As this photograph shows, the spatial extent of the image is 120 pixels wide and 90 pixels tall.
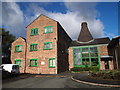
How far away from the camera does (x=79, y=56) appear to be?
70.7 feet

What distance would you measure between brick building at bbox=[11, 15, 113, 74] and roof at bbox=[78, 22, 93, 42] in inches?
189

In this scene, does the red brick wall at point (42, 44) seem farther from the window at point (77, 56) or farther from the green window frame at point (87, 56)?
the green window frame at point (87, 56)

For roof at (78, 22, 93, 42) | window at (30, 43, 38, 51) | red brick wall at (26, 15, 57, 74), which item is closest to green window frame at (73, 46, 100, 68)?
roof at (78, 22, 93, 42)

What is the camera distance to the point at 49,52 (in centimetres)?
1861

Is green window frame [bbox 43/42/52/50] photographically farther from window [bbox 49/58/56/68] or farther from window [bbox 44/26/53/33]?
window [bbox 44/26/53/33]

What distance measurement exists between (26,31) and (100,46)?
16.7 meters

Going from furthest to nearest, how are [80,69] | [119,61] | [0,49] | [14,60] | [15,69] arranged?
[0,49]
[14,60]
[80,69]
[15,69]
[119,61]

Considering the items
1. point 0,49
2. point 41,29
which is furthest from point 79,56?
point 0,49

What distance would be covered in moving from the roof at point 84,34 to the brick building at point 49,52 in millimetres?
4812

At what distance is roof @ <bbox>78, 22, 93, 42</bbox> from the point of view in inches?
1016

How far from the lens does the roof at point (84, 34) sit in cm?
2580

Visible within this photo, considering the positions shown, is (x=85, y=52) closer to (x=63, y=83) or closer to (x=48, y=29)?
(x=48, y=29)

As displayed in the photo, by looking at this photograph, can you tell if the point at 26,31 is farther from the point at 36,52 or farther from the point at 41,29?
the point at 36,52

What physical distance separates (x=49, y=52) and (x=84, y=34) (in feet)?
43.3
